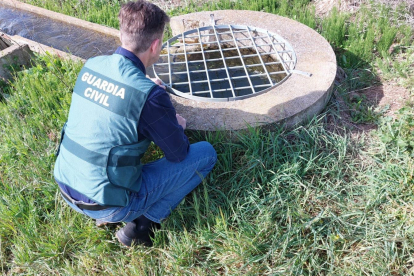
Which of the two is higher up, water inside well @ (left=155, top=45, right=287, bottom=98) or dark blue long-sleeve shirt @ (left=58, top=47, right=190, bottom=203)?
dark blue long-sleeve shirt @ (left=58, top=47, right=190, bottom=203)

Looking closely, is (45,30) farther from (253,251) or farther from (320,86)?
(253,251)

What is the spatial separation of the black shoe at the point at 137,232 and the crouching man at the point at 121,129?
0.12 metres

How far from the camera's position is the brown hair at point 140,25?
6.87ft

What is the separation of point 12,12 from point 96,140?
466cm

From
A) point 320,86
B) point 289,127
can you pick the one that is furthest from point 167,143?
point 320,86

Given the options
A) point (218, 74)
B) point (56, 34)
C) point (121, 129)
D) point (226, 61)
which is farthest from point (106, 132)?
point (56, 34)

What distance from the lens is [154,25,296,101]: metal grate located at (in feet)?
11.5

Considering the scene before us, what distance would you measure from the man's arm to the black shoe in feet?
1.78

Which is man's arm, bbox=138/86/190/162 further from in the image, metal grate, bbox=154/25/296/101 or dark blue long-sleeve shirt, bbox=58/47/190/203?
metal grate, bbox=154/25/296/101

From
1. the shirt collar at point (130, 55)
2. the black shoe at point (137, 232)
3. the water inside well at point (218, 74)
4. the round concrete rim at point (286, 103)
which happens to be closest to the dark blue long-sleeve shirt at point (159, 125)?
the shirt collar at point (130, 55)

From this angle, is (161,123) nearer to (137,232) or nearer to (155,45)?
(155,45)

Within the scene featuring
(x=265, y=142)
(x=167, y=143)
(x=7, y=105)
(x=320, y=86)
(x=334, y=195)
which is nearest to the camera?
(x=167, y=143)

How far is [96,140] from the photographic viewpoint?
6.78 ft

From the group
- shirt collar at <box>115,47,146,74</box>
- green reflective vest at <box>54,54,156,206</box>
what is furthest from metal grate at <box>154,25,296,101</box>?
green reflective vest at <box>54,54,156,206</box>
